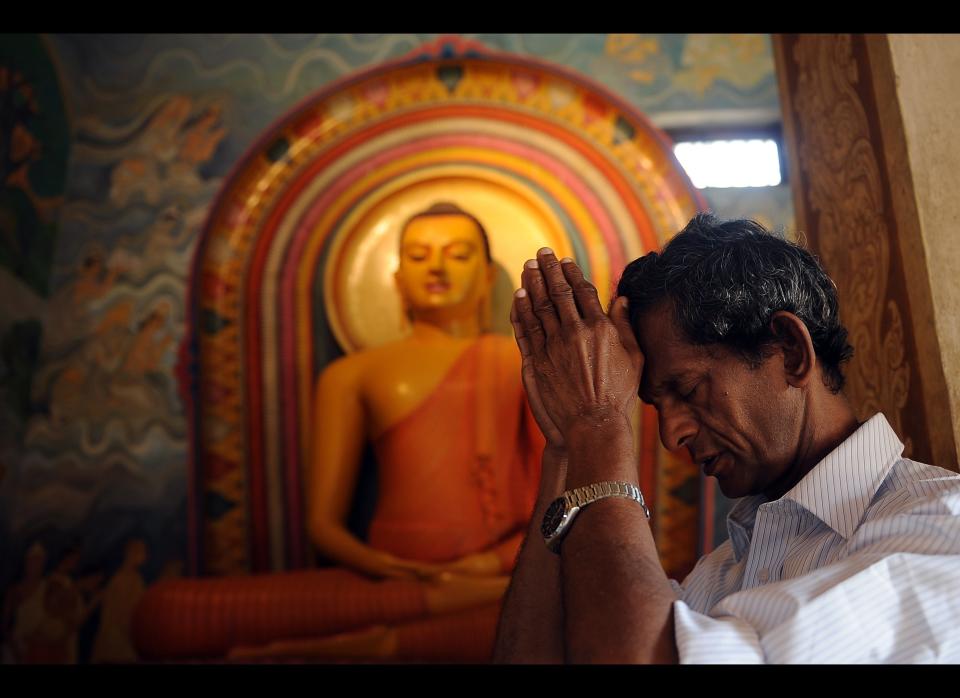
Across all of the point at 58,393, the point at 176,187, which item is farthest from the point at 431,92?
the point at 58,393

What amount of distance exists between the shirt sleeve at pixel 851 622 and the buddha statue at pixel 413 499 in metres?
2.20

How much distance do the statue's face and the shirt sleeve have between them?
3005 millimetres

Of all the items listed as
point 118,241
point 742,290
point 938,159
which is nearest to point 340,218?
point 118,241

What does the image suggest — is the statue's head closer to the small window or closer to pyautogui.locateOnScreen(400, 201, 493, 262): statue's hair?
pyautogui.locateOnScreen(400, 201, 493, 262): statue's hair

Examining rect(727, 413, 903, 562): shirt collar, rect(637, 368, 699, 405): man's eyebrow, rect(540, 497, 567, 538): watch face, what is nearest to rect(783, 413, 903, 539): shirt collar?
rect(727, 413, 903, 562): shirt collar

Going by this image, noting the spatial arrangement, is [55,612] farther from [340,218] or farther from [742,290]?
[742,290]

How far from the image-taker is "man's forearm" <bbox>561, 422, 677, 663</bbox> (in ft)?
3.28

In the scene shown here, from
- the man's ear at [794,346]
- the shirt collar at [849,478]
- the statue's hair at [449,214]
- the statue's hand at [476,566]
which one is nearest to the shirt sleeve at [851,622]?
the shirt collar at [849,478]

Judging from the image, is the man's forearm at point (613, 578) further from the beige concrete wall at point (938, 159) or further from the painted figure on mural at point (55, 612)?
the painted figure on mural at point (55, 612)

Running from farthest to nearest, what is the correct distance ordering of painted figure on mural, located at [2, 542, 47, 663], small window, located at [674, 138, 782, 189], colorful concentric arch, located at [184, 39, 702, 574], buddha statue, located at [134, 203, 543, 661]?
small window, located at [674, 138, 782, 189], painted figure on mural, located at [2, 542, 47, 663], colorful concentric arch, located at [184, 39, 702, 574], buddha statue, located at [134, 203, 543, 661]

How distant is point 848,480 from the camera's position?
4.10 ft

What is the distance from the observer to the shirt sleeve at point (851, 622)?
3.15ft

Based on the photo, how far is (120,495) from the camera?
4164 mm

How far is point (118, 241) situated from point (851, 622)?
13.7 ft
